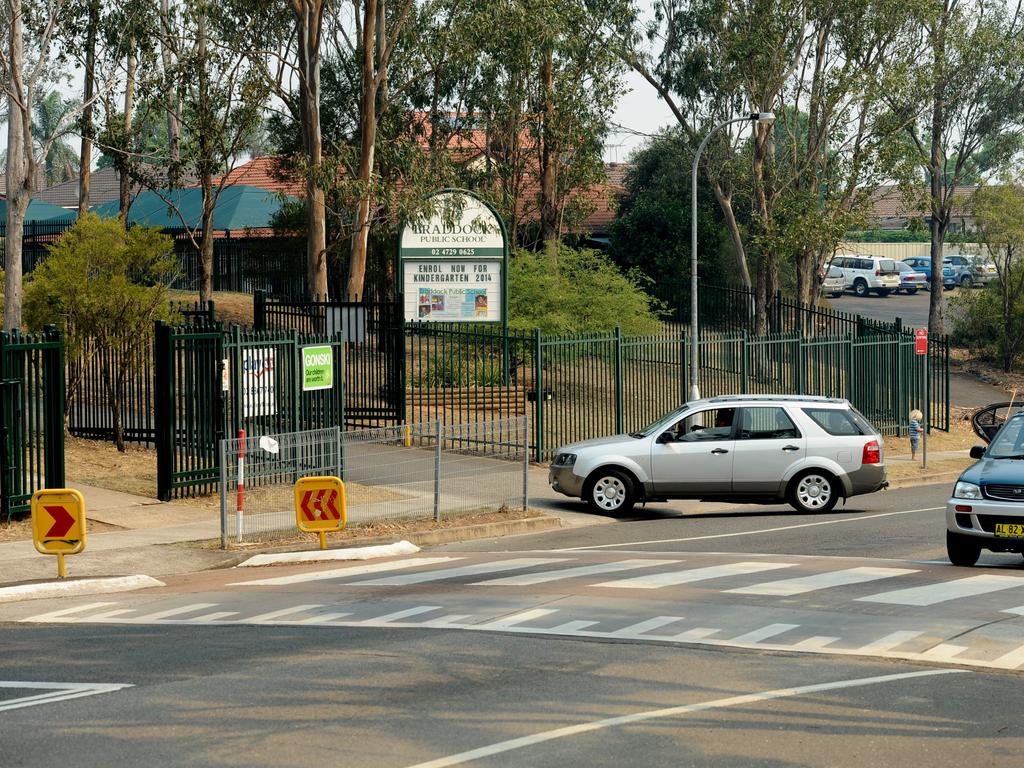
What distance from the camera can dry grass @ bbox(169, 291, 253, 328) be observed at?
1565 inches

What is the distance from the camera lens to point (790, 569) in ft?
47.1

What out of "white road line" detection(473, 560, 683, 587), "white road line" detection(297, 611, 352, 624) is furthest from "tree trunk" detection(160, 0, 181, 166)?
"white road line" detection(297, 611, 352, 624)

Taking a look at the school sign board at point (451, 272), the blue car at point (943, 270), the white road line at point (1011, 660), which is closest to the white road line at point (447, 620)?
the white road line at point (1011, 660)

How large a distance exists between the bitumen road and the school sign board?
51.6 ft

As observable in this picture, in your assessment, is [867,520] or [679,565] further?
[867,520]

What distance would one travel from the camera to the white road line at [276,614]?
460 inches

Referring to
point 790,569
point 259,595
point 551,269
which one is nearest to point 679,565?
point 790,569

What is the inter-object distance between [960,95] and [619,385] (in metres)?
29.4

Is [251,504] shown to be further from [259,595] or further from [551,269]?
[551,269]

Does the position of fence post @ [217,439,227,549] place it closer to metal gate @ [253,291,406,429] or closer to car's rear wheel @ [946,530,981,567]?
car's rear wheel @ [946,530,981,567]

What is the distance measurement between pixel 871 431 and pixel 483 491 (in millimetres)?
5852

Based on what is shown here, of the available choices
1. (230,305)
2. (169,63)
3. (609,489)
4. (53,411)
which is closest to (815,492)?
(609,489)

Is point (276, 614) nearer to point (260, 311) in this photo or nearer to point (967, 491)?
point (967, 491)

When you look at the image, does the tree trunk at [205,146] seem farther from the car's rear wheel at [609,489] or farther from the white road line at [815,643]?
the white road line at [815,643]
